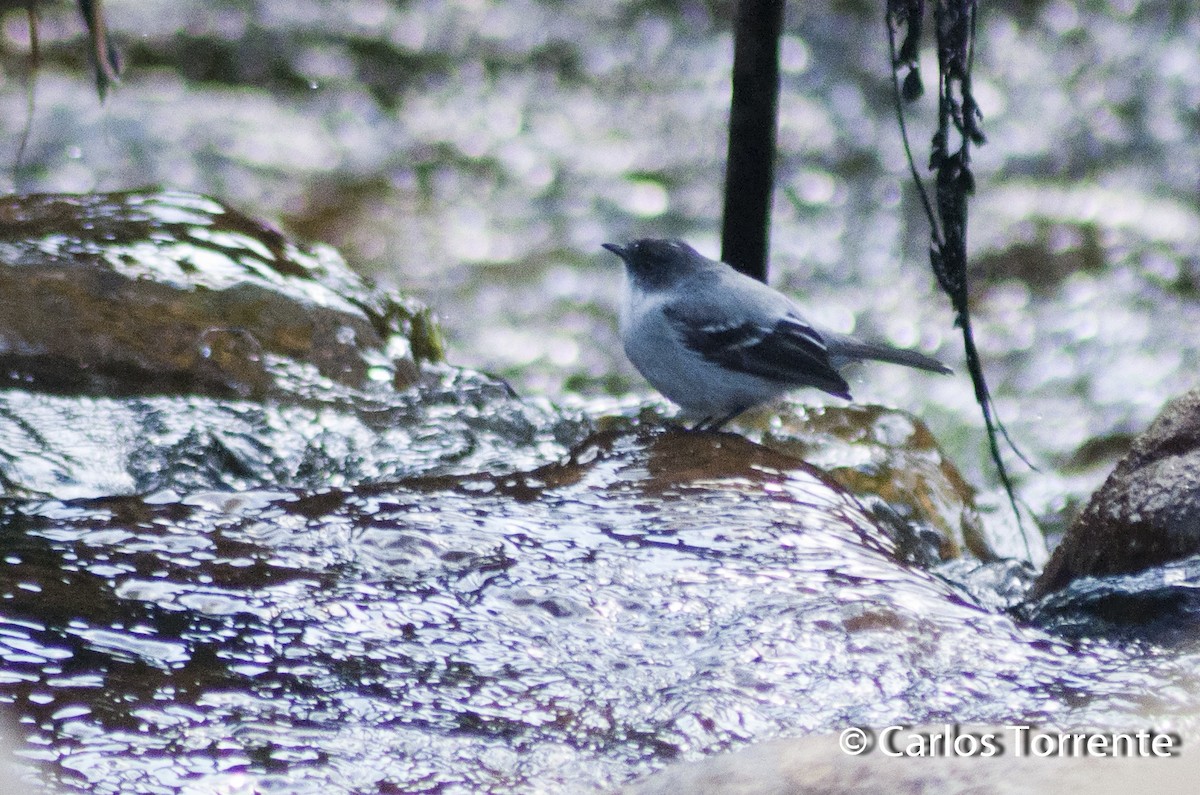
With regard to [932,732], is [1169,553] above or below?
above

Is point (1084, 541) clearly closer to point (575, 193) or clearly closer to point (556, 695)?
point (556, 695)

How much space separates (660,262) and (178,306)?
1810 mm

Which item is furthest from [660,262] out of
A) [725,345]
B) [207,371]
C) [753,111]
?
[207,371]

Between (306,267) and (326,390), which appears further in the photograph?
(306,267)

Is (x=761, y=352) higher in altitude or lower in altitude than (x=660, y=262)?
lower

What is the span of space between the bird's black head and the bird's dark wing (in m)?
0.29

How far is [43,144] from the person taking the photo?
33.4 ft

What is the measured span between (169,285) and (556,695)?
2.88 metres

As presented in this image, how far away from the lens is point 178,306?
552 cm

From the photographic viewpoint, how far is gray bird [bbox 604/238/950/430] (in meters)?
5.45

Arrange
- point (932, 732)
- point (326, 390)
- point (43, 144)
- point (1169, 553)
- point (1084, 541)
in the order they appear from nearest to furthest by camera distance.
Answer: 1. point (932, 732)
2. point (1169, 553)
3. point (1084, 541)
4. point (326, 390)
5. point (43, 144)

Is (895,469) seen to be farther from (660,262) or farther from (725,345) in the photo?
(660,262)

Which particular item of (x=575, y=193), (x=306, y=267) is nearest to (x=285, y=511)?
(x=306, y=267)

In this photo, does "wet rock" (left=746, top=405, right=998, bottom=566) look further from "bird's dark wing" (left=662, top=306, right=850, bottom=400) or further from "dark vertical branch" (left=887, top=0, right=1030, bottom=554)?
"dark vertical branch" (left=887, top=0, right=1030, bottom=554)
